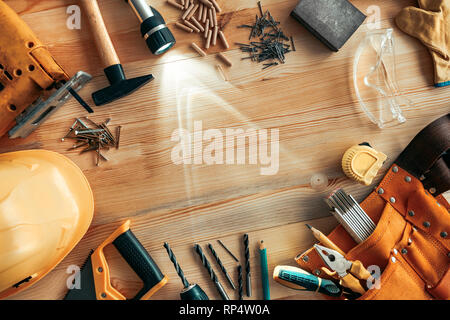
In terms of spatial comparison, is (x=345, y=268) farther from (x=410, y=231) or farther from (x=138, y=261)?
(x=138, y=261)

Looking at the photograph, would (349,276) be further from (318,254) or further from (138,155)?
(138,155)

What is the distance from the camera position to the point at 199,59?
4.47 feet

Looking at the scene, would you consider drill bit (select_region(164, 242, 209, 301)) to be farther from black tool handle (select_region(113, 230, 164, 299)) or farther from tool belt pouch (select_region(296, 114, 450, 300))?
tool belt pouch (select_region(296, 114, 450, 300))

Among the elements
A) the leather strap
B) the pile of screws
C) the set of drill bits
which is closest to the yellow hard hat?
the pile of screws

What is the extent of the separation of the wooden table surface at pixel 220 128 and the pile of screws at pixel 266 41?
0.03 metres

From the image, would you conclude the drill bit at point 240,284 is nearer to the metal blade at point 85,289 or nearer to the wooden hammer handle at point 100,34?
the metal blade at point 85,289

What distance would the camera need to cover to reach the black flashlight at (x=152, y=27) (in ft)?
4.09

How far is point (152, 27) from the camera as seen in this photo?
1247 millimetres

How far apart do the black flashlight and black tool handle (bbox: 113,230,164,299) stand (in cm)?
76

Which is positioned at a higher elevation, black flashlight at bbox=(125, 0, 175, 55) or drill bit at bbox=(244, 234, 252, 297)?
black flashlight at bbox=(125, 0, 175, 55)

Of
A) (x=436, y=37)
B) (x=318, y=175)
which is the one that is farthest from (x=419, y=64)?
(x=318, y=175)

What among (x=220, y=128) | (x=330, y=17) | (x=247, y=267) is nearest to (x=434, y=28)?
(x=330, y=17)

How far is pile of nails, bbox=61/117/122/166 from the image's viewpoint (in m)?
1.32
